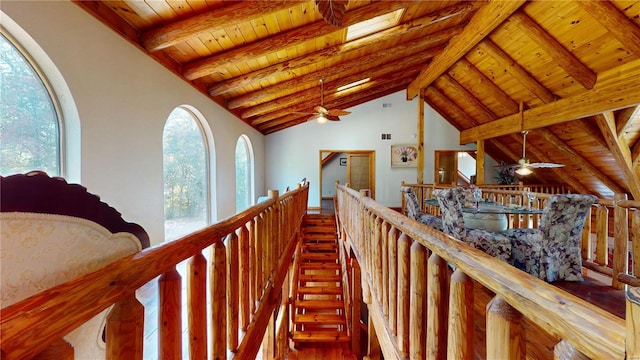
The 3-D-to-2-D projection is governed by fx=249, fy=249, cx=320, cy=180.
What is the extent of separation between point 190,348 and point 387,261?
3.71 feet

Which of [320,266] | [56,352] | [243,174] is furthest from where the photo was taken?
[243,174]

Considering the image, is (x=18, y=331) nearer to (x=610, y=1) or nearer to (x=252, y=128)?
(x=610, y=1)

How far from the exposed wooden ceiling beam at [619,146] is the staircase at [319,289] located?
17.4 ft

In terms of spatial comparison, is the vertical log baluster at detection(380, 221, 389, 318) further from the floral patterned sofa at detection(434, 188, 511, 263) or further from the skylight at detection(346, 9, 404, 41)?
the skylight at detection(346, 9, 404, 41)

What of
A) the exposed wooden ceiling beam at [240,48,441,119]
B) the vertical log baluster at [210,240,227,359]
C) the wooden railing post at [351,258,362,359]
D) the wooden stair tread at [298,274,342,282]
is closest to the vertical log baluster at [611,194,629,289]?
the wooden railing post at [351,258,362,359]

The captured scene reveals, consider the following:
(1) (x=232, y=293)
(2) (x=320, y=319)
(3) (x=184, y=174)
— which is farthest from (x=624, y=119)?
(3) (x=184, y=174)

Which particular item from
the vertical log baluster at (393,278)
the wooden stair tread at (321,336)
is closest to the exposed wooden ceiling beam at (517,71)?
the vertical log baluster at (393,278)

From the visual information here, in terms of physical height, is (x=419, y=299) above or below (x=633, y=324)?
below

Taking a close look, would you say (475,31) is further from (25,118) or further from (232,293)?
(25,118)

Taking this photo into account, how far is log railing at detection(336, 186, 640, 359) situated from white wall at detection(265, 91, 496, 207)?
627 cm

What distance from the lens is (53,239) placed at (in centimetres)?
55

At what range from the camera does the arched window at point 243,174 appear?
19.5ft

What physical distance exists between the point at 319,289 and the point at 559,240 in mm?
3665

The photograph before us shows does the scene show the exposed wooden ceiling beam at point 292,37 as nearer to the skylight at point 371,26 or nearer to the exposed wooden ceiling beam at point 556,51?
the skylight at point 371,26
